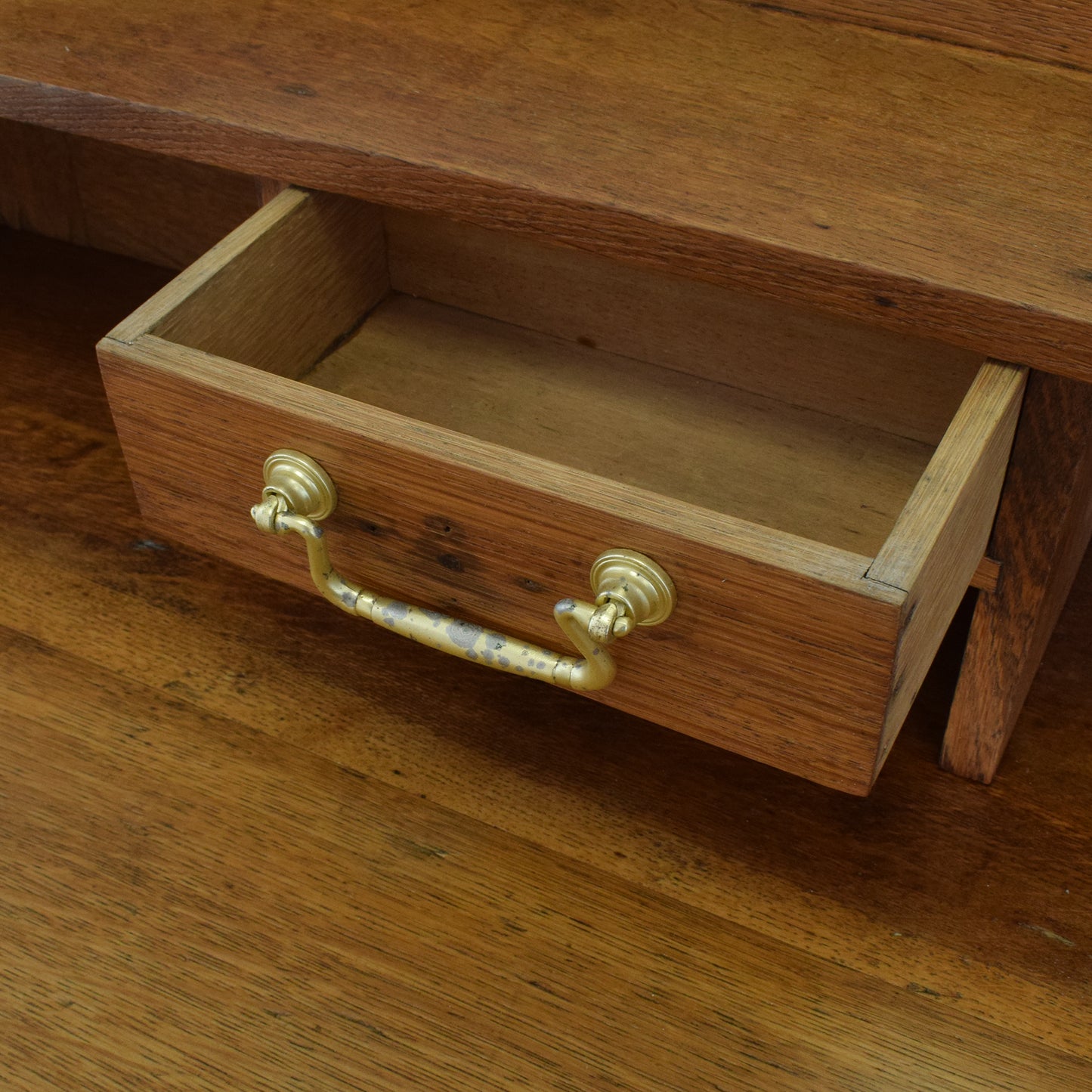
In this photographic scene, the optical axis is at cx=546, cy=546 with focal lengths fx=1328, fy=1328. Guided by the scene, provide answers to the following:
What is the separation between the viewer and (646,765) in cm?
78

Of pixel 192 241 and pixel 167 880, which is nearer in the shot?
pixel 167 880

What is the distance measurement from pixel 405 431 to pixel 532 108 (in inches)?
8.8

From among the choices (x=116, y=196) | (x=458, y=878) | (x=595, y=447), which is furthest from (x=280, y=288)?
(x=116, y=196)

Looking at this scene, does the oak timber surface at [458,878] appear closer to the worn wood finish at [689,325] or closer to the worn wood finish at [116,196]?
the worn wood finish at [689,325]

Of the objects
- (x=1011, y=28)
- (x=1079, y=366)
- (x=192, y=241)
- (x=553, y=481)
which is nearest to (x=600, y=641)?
(x=553, y=481)

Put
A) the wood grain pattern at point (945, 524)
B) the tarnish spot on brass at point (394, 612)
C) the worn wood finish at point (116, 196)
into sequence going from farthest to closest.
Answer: the worn wood finish at point (116, 196), the tarnish spot on brass at point (394, 612), the wood grain pattern at point (945, 524)

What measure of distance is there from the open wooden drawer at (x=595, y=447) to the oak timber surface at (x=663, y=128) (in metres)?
0.05

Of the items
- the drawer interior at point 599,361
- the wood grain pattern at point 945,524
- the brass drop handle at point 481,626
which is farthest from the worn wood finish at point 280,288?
the wood grain pattern at point 945,524

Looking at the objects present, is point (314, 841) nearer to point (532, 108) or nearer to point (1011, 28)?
point (532, 108)

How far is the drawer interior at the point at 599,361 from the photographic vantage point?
688 mm

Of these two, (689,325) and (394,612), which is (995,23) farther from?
(394,612)

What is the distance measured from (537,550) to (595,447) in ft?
0.59

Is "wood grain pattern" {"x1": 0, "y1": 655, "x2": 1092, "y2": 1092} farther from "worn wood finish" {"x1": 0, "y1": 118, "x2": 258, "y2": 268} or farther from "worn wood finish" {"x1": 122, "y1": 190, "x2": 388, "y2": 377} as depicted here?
"worn wood finish" {"x1": 0, "y1": 118, "x2": 258, "y2": 268}

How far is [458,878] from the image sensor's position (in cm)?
71
